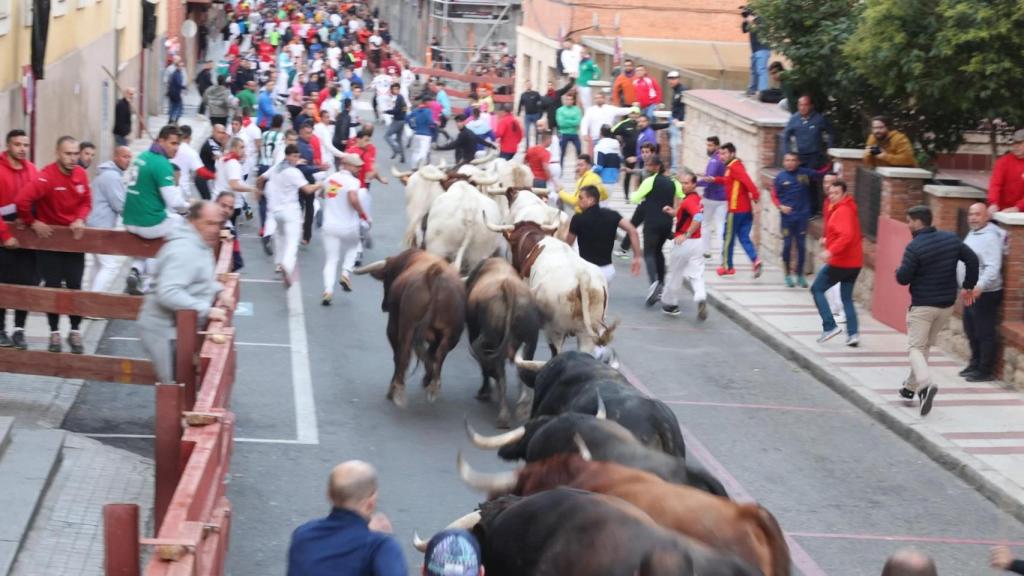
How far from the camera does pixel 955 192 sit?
17.6 meters

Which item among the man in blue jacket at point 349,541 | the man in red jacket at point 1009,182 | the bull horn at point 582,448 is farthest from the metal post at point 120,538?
the man in red jacket at point 1009,182

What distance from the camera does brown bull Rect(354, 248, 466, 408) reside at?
13.4 metres

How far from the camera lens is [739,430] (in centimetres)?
1398

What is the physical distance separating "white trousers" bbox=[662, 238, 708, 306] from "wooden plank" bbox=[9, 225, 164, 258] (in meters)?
7.12

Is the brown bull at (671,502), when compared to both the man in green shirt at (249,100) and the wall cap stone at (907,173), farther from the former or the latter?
the man in green shirt at (249,100)

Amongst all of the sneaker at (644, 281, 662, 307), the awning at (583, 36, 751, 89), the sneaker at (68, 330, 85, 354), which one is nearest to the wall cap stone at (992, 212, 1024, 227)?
the sneaker at (644, 281, 662, 307)

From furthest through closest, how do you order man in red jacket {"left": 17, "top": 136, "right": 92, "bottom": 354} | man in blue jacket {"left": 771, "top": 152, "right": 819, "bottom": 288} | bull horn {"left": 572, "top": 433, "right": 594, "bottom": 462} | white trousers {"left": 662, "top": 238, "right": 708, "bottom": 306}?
man in blue jacket {"left": 771, "top": 152, "right": 819, "bottom": 288} → white trousers {"left": 662, "top": 238, "right": 708, "bottom": 306} → man in red jacket {"left": 17, "top": 136, "right": 92, "bottom": 354} → bull horn {"left": 572, "top": 433, "right": 594, "bottom": 462}

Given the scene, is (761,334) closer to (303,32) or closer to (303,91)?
(303,91)

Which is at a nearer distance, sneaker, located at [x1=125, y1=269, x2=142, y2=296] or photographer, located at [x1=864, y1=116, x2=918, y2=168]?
sneaker, located at [x1=125, y1=269, x2=142, y2=296]

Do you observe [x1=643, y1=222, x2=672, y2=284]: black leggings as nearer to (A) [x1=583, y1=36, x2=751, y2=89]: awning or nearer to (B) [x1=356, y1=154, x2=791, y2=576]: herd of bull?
(B) [x1=356, y1=154, x2=791, y2=576]: herd of bull

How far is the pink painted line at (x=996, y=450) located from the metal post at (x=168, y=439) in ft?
23.6

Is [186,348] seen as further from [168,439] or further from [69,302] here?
[69,302]

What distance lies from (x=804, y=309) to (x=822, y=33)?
5.69 meters

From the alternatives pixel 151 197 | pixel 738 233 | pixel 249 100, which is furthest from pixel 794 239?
pixel 249 100
